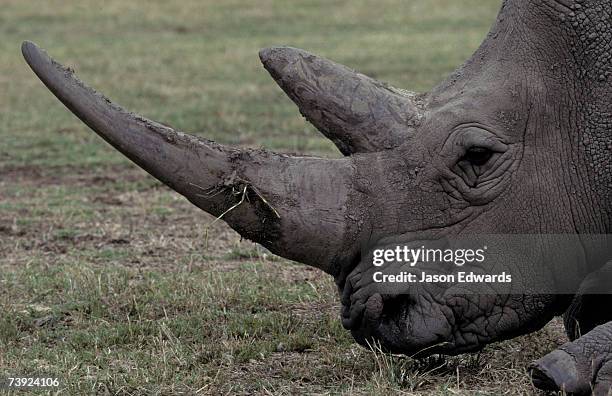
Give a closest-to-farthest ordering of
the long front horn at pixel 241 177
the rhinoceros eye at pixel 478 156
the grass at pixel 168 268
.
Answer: the long front horn at pixel 241 177, the rhinoceros eye at pixel 478 156, the grass at pixel 168 268

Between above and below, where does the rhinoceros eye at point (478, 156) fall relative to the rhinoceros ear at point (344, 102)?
below

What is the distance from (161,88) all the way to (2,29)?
6273mm

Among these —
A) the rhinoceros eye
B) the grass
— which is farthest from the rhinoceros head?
the grass

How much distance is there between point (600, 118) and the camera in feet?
16.3

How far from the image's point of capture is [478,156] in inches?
195

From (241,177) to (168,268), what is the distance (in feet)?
9.06

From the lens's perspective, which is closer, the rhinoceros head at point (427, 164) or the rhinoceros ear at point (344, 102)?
the rhinoceros head at point (427, 164)

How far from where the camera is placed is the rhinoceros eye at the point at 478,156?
493cm

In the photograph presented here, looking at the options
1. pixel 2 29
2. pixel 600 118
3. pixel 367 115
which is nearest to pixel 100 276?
pixel 367 115

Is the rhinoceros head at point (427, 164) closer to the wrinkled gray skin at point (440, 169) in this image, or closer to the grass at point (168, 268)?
→ the wrinkled gray skin at point (440, 169)

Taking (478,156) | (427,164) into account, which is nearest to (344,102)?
(427,164)

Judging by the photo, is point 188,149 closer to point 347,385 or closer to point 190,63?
point 347,385

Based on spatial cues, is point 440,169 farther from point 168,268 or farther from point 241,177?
point 168,268

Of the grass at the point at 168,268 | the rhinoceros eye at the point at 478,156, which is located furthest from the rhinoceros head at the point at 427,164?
→ the grass at the point at 168,268
